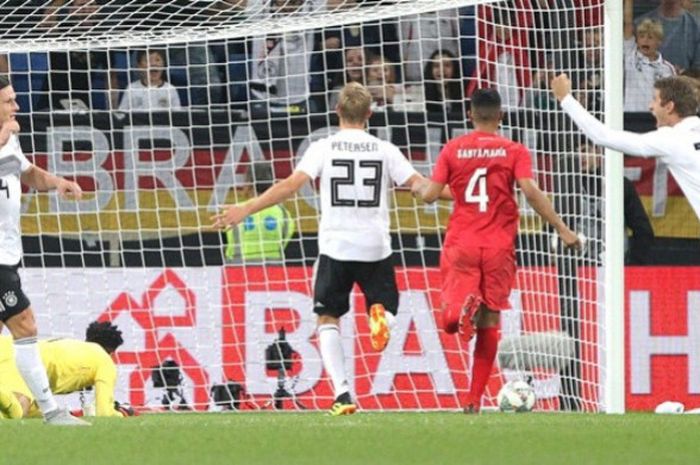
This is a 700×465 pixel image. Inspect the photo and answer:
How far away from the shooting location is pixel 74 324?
15273 millimetres

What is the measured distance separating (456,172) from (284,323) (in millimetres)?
3676

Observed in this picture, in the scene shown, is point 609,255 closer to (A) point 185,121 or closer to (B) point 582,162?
(B) point 582,162

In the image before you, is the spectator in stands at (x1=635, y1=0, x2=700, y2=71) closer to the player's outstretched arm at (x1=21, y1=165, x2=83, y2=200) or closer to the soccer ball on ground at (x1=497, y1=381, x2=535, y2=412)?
the soccer ball on ground at (x1=497, y1=381, x2=535, y2=412)

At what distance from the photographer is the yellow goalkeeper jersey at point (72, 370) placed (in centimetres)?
1307

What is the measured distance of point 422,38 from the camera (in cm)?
1553

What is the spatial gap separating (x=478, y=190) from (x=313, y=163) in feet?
3.28

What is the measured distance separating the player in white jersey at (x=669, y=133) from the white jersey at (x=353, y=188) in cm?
126

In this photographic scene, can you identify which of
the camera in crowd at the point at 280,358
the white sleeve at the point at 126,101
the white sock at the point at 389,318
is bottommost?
the camera in crowd at the point at 280,358

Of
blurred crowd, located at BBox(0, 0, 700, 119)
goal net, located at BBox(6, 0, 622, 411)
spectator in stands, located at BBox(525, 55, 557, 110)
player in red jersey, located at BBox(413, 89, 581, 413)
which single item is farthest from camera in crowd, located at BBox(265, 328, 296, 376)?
player in red jersey, located at BBox(413, 89, 581, 413)

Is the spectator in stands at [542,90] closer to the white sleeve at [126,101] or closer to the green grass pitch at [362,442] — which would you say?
A: the white sleeve at [126,101]

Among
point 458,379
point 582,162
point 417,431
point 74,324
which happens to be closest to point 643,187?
point 582,162

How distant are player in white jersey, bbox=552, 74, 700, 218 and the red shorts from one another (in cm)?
115

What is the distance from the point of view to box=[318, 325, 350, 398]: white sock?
38.1 ft

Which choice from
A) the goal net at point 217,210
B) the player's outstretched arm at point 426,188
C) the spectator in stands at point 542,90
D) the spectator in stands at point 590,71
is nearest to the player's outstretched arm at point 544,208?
the player's outstretched arm at point 426,188
